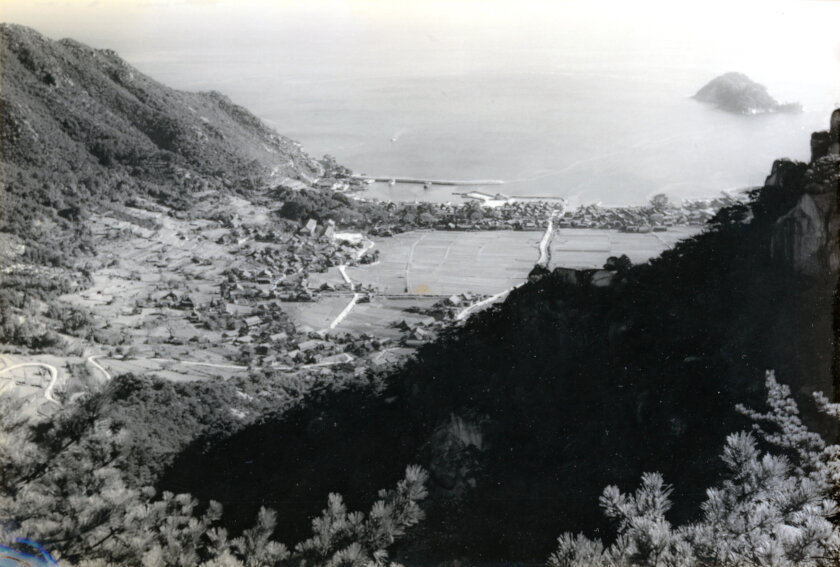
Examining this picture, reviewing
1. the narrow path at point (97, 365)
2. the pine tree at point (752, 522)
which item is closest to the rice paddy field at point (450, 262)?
the narrow path at point (97, 365)

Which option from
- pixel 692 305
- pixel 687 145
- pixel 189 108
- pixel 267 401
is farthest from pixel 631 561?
pixel 189 108

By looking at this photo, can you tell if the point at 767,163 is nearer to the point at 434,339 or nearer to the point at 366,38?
the point at 434,339

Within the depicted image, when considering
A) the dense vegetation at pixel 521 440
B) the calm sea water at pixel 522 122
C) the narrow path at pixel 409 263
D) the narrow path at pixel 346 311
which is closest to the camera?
the dense vegetation at pixel 521 440

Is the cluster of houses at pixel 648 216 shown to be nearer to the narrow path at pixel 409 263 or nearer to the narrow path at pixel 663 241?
the narrow path at pixel 663 241

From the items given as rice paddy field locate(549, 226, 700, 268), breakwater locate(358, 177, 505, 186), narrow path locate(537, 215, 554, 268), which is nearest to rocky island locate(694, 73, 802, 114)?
rice paddy field locate(549, 226, 700, 268)

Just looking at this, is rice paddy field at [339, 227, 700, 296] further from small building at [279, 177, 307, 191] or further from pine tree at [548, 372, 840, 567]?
pine tree at [548, 372, 840, 567]

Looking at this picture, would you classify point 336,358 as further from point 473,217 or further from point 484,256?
point 473,217
